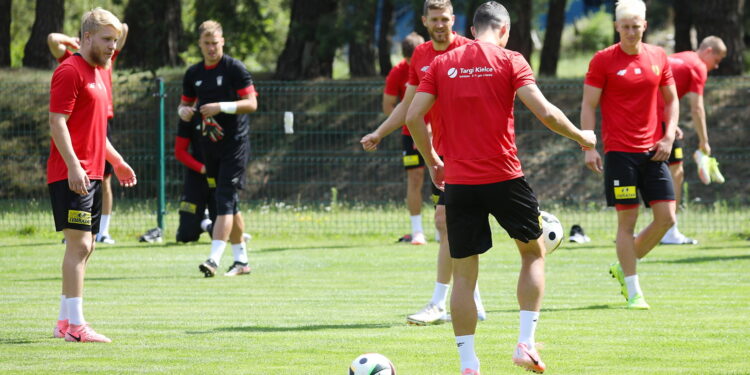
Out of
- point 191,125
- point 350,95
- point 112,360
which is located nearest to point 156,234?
point 191,125

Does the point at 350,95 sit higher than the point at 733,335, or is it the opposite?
the point at 350,95

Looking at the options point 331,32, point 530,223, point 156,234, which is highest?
point 331,32

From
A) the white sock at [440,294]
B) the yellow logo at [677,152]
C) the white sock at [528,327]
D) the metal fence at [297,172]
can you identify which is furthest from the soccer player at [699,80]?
the white sock at [528,327]

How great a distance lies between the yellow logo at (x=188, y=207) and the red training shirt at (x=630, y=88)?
630 cm

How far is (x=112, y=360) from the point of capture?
6.63m

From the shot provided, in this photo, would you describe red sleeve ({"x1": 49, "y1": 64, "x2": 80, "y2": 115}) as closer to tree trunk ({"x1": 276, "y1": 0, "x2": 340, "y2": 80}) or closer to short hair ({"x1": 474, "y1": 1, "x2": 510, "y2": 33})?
short hair ({"x1": 474, "y1": 1, "x2": 510, "y2": 33})

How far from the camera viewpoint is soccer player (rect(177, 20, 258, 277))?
10.8 metres

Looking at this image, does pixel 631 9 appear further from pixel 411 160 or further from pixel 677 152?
pixel 411 160

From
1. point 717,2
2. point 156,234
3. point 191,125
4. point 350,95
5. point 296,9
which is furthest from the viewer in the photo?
point 296,9

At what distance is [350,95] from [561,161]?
336 centimetres

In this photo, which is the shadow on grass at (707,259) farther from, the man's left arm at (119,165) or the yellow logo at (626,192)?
the man's left arm at (119,165)

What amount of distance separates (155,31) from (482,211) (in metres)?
20.0

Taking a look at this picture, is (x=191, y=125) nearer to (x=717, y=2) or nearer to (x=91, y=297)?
(x=91, y=297)

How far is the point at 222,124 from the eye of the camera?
11.0 metres
